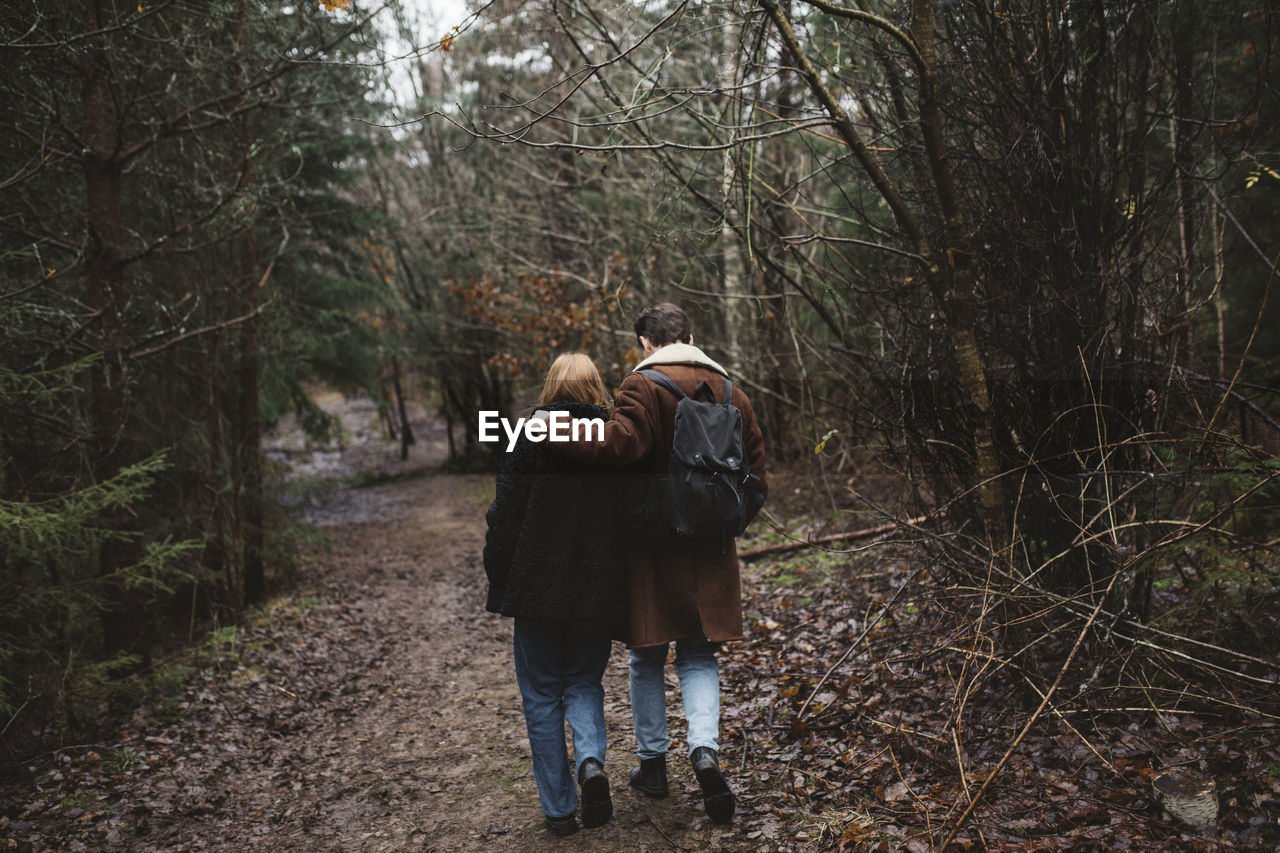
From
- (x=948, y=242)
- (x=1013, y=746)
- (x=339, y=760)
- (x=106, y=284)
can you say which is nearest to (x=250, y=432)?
(x=106, y=284)

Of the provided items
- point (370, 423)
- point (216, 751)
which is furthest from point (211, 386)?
point (370, 423)

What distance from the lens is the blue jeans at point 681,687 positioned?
3.83m

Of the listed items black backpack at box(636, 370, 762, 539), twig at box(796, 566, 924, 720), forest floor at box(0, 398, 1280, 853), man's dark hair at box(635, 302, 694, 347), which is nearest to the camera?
forest floor at box(0, 398, 1280, 853)

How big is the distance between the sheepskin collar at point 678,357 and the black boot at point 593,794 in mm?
1925

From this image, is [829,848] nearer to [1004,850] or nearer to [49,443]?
[1004,850]

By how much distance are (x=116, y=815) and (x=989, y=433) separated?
5.53m

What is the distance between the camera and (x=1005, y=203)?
13.7 ft

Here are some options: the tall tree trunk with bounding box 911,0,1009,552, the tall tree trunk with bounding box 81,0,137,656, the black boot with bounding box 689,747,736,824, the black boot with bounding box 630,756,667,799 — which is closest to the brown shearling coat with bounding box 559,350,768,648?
the black boot with bounding box 689,747,736,824

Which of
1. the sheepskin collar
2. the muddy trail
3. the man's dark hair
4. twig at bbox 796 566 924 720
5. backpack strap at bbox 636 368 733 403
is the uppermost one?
the man's dark hair

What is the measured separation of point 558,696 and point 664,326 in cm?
190

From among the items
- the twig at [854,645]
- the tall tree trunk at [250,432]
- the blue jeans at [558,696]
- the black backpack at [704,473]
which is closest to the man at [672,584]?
the black backpack at [704,473]

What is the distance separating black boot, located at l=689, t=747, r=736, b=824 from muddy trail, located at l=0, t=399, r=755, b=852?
9 cm

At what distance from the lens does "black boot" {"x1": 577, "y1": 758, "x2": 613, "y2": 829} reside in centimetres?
375

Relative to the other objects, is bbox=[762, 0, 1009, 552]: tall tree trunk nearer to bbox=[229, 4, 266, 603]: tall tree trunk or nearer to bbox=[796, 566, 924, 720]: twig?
bbox=[796, 566, 924, 720]: twig
